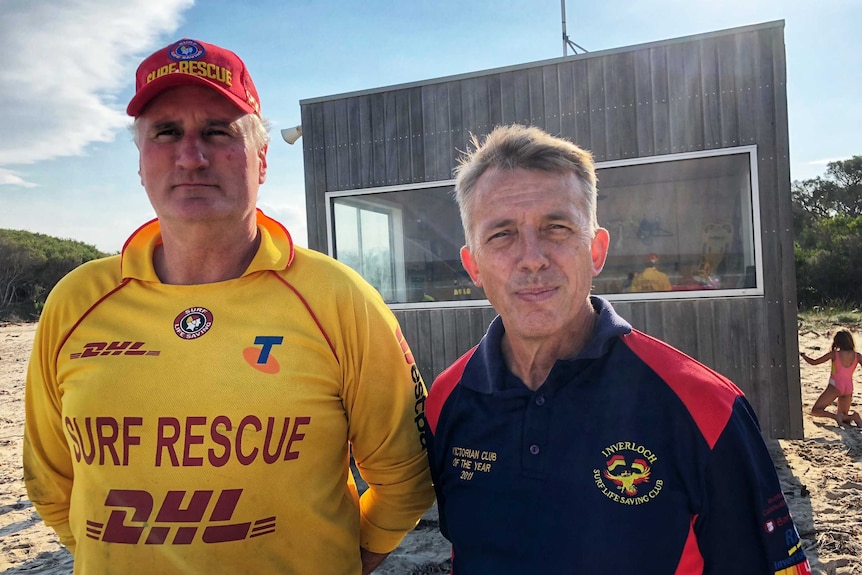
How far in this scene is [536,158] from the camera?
149 centimetres

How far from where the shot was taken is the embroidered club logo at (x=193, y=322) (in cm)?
150

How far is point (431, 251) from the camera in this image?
6133 mm

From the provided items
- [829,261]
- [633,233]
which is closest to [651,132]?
[633,233]

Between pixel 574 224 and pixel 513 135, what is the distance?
0.28 metres

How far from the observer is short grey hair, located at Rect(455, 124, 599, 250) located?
149cm

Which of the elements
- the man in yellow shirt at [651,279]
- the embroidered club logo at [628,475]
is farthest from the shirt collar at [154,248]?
the man in yellow shirt at [651,279]

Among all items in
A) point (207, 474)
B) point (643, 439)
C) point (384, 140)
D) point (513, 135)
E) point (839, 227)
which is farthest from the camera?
point (839, 227)

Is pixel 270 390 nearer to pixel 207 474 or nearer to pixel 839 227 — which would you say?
pixel 207 474

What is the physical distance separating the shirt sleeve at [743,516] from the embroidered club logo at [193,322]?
1.19 meters

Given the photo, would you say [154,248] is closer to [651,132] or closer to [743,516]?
[743,516]

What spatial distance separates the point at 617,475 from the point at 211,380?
3.14 ft

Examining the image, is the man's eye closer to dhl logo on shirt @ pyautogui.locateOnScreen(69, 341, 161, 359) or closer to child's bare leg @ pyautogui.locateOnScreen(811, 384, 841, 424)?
dhl logo on shirt @ pyautogui.locateOnScreen(69, 341, 161, 359)

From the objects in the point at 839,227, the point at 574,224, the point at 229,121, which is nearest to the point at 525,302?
the point at 574,224

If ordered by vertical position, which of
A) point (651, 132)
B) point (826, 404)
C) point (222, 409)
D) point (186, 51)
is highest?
point (651, 132)
